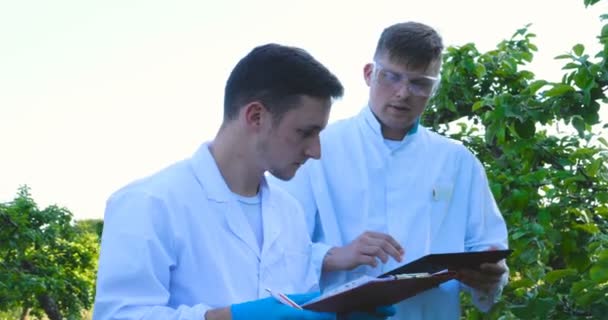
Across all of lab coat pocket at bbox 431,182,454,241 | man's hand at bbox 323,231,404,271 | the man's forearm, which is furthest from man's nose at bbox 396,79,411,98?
the man's forearm

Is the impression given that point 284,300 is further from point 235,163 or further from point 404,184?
point 404,184

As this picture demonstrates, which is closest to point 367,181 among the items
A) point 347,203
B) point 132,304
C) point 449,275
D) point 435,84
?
point 347,203

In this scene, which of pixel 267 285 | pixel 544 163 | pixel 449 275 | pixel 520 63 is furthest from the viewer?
pixel 520 63

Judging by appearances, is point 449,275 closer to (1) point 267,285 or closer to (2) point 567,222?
(1) point 267,285

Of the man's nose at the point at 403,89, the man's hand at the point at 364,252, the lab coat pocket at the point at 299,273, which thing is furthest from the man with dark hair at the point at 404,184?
the lab coat pocket at the point at 299,273

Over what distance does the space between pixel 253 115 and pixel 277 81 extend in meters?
0.11

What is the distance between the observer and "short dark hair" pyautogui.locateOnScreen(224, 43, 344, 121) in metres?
2.74

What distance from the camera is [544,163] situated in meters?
4.99

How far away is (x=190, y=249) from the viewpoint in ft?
8.49

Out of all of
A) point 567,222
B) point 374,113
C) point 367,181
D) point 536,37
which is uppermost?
point 536,37

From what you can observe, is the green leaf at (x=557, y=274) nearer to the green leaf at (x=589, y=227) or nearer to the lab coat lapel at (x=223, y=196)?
the green leaf at (x=589, y=227)

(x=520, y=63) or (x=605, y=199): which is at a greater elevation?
(x=520, y=63)

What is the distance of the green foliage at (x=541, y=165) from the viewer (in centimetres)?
395

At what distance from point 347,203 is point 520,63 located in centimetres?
280
